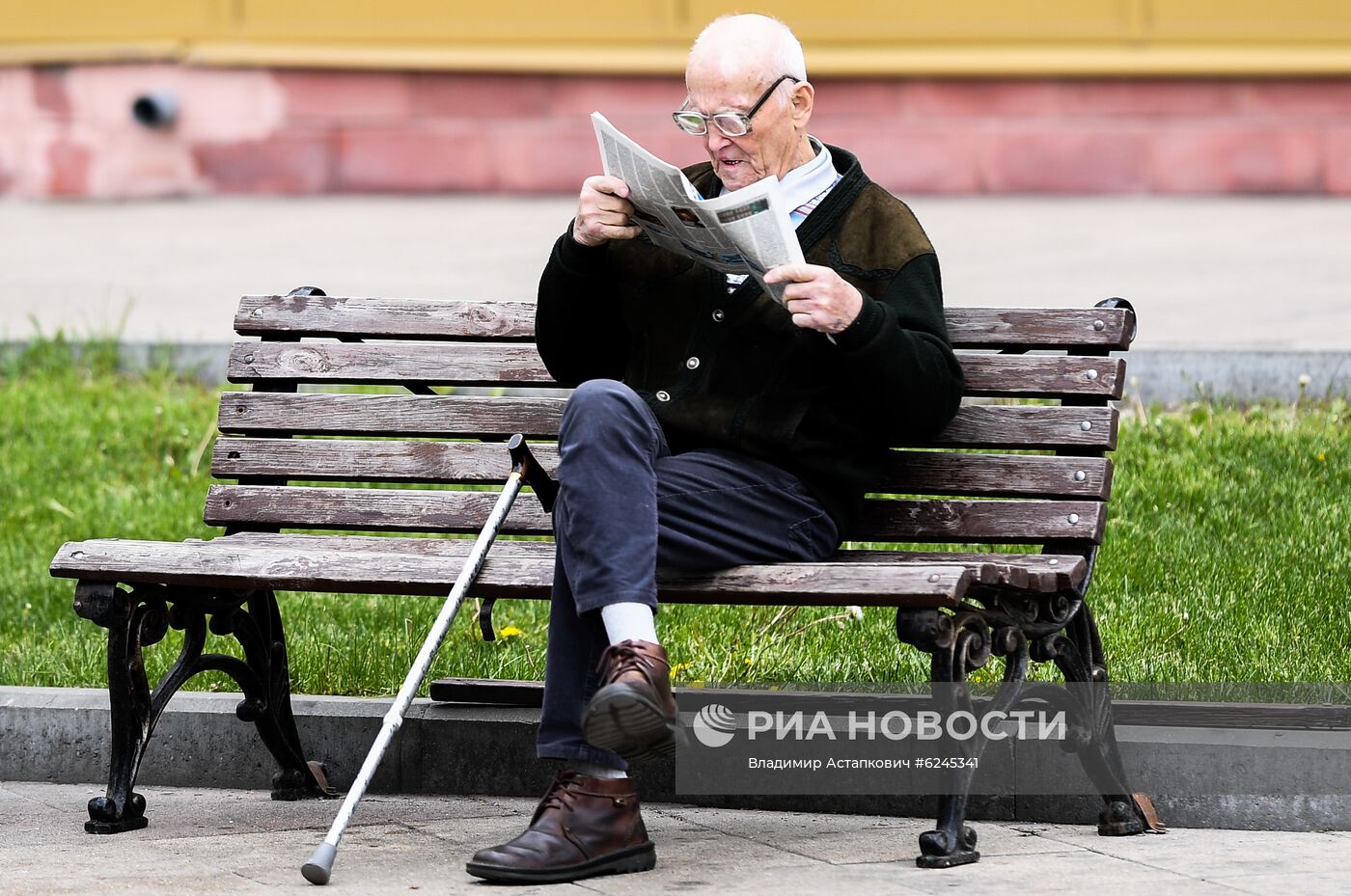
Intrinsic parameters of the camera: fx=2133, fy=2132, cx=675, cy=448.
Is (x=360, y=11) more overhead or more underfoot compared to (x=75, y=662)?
more overhead

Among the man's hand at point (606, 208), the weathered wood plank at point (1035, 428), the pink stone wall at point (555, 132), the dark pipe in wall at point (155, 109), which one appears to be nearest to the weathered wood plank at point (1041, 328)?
the weathered wood plank at point (1035, 428)

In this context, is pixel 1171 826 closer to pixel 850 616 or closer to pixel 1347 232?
pixel 850 616

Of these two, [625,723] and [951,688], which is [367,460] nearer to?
[625,723]

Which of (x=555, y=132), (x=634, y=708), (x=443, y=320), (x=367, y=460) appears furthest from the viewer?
(x=555, y=132)

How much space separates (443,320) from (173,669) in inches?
40.7

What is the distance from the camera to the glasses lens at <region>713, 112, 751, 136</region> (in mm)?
4145

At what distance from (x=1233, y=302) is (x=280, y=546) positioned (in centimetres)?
567

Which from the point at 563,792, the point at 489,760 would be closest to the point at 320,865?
the point at 563,792

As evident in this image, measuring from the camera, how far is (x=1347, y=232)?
36.2 feet

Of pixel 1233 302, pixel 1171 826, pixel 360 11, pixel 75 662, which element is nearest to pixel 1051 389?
pixel 1171 826

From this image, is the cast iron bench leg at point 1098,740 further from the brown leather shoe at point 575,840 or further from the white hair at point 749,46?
the white hair at point 749,46

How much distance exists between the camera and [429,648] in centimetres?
389

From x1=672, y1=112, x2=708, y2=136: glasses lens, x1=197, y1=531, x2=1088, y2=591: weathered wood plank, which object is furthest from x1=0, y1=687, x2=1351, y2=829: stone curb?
x1=672, y1=112, x2=708, y2=136: glasses lens

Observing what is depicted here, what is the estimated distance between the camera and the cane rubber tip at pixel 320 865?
3.65 meters
